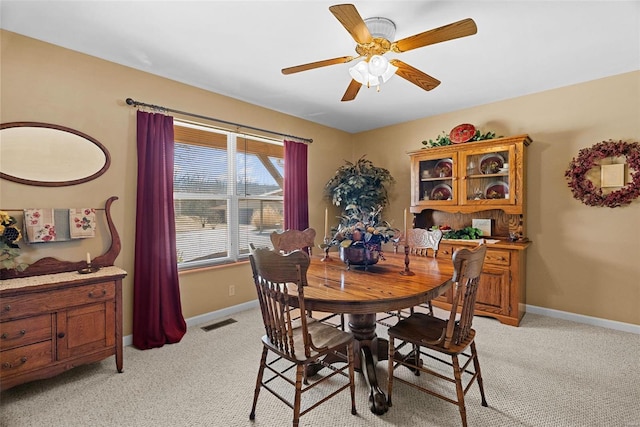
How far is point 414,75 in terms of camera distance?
228 centimetres

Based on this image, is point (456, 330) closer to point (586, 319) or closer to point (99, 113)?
point (586, 319)

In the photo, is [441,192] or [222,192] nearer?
[222,192]

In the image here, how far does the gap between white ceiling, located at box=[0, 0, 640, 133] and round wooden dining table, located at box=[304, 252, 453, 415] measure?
70.8 inches

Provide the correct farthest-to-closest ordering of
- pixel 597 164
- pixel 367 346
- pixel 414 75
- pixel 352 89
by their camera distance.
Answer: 1. pixel 597 164
2. pixel 352 89
3. pixel 414 75
4. pixel 367 346

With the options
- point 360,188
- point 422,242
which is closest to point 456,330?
point 422,242

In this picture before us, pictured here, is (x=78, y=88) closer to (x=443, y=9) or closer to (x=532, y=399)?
(x=443, y=9)

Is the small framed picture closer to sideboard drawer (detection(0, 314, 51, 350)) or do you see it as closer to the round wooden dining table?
the round wooden dining table

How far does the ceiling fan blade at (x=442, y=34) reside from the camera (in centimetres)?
166

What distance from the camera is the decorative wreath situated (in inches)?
118

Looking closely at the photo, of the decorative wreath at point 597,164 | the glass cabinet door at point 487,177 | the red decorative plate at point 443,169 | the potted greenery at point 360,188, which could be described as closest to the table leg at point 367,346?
the potted greenery at point 360,188

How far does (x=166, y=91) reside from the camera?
3070mm

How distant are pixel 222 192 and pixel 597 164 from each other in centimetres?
409

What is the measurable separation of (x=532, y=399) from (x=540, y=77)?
3.00 m

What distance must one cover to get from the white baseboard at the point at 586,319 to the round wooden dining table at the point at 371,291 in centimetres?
201
